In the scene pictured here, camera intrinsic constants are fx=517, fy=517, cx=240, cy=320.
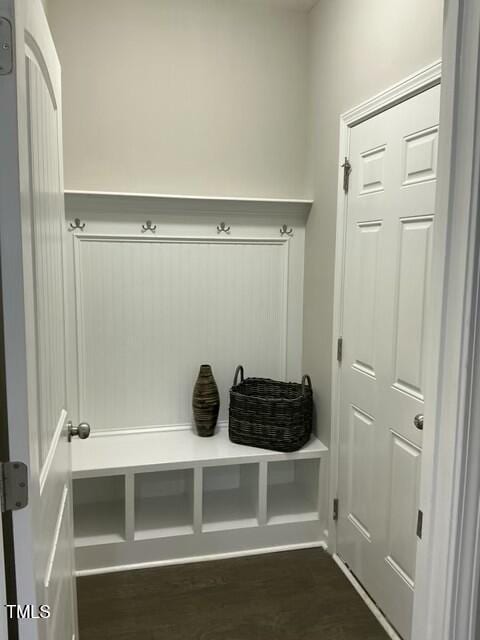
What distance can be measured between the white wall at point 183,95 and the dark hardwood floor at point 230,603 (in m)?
1.91

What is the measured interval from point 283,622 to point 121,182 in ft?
7.14

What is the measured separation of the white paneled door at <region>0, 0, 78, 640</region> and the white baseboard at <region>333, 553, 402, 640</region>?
1305 mm

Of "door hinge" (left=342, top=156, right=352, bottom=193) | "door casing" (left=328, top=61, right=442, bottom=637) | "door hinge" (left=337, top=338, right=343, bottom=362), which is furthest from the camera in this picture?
"door hinge" (left=337, top=338, right=343, bottom=362)

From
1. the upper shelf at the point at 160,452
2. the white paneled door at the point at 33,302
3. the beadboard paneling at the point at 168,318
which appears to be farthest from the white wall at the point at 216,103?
the white paneled door at the point at 33,302

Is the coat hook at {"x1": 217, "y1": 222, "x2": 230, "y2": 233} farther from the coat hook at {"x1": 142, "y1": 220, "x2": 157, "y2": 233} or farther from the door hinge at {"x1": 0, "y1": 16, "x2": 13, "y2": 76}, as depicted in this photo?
the door hinge at {"x1": 0, "y1": 16, "x2": 13, "y2": 76}

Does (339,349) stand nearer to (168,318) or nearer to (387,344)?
(387,344)

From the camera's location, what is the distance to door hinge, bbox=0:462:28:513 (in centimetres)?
89

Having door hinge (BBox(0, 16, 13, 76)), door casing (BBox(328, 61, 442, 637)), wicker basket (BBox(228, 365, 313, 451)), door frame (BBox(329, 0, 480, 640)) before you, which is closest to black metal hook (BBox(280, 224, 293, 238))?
door casing (BBox(328, 61, 442, 637))

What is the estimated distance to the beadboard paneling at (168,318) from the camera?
2.70 meters

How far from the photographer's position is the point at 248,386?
2.84 metres

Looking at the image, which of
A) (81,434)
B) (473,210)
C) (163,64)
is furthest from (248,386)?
(473,210)

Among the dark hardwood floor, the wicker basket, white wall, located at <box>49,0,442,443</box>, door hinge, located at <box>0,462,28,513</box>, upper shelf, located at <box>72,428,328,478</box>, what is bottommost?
the dark hardwood floor

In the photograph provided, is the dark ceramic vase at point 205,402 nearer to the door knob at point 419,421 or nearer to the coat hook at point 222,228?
the coat hook at point 222,228

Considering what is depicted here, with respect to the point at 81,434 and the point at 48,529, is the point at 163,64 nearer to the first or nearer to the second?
the point at 81,434
